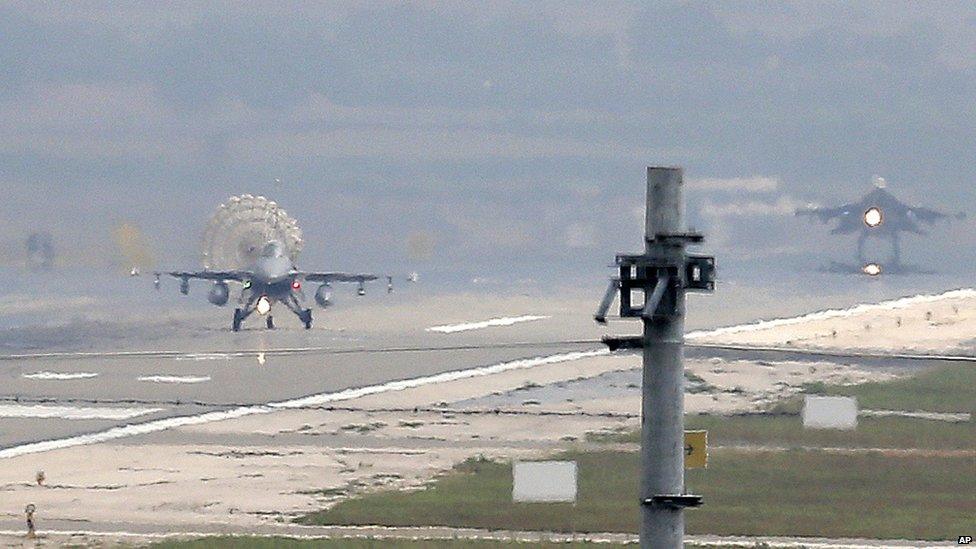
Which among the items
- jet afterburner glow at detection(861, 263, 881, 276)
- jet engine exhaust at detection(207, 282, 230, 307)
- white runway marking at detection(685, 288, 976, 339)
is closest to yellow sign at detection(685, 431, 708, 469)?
white runway marking at detection(685, 288, 976, 339)

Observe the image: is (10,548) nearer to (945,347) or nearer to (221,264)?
(945,347)

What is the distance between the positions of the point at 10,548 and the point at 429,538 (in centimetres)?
753

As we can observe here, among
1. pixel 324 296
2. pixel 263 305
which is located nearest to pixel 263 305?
pixel 263 305

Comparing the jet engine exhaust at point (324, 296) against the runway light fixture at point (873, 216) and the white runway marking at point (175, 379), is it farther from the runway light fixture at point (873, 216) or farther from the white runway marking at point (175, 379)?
the runway light fixture at point (873, 216)

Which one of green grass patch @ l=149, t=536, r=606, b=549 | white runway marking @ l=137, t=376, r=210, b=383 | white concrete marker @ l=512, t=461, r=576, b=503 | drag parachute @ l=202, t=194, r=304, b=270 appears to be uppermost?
drag parachute @ l=202, t=194, r=304, b=270

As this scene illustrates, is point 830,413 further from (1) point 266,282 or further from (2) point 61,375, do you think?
(1) point 266,282

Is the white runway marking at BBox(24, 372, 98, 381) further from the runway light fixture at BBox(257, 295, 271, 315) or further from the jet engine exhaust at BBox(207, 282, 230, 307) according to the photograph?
the jet engine exhaust at BBox(207, 282, 230, 307)

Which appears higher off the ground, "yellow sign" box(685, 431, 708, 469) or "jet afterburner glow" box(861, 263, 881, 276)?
"jet afterburner glow" box(861, 263, 881, 276)

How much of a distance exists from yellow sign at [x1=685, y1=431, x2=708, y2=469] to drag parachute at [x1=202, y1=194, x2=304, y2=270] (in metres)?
80.1

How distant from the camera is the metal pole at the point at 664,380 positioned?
18047 mm

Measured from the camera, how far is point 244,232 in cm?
10544

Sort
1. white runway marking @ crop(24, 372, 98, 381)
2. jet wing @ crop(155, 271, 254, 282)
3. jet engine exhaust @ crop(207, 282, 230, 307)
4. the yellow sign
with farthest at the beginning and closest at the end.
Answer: jet engine exhaust @ crop(207, 282, 230, 307) < jet wing @ crop(155, 271, 254, 282) < white runway marking @ crop(24, 372, 98, 381) < the yellow sign

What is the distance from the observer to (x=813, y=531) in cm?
4025

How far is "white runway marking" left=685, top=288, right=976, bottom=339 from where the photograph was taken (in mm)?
100562
